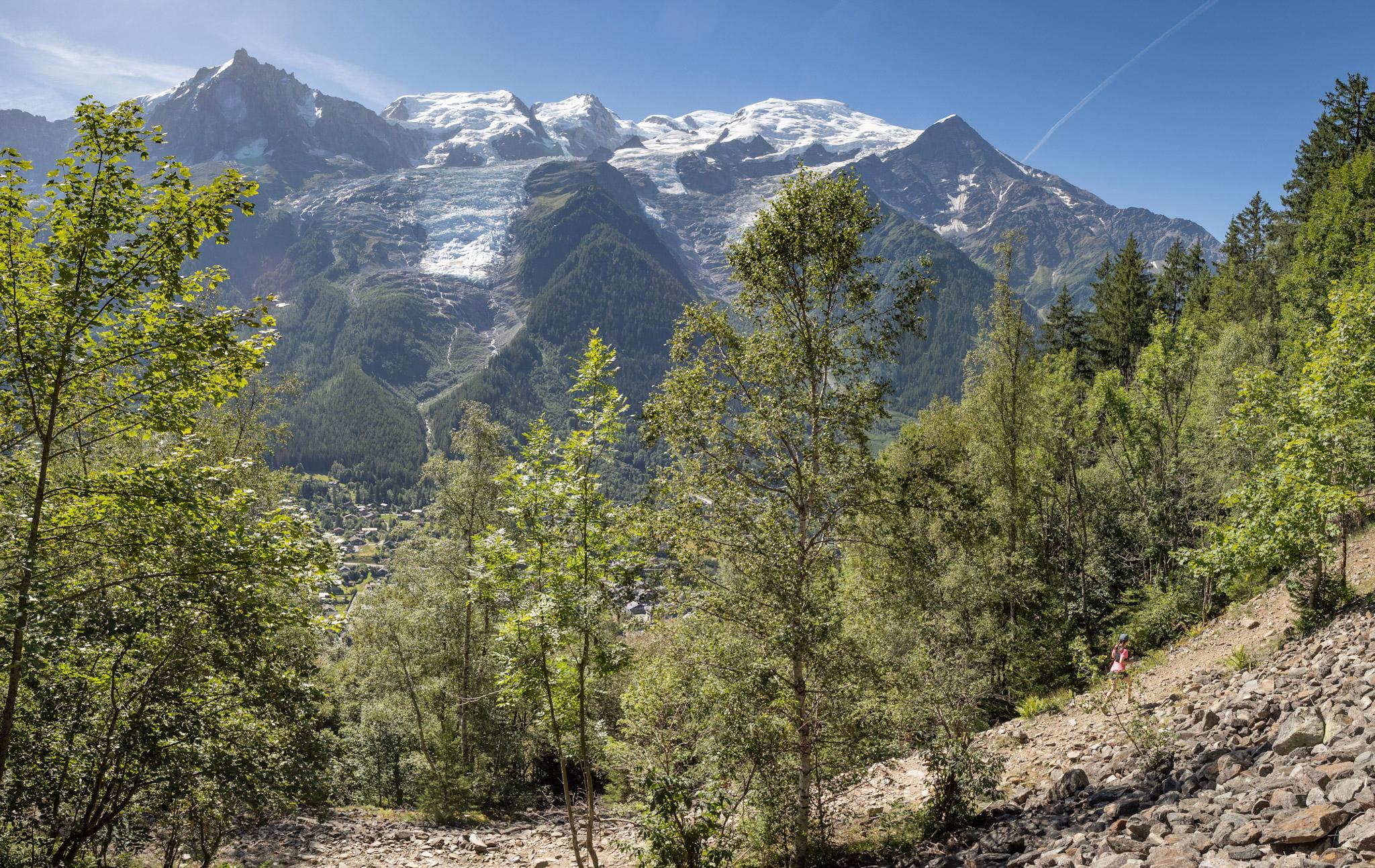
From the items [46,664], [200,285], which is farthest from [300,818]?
[200,285]

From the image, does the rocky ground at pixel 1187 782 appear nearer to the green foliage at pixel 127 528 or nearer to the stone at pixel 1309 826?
the stone at pixel 1309 826

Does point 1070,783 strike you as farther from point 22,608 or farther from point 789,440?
point 22,608

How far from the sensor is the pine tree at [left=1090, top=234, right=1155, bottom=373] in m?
60.0

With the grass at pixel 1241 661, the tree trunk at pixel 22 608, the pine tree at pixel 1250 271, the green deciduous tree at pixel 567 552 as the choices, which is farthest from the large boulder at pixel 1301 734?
the pine tree at pixel 1250 271

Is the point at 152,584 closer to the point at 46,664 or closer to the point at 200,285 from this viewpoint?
Result: the point at 46,664

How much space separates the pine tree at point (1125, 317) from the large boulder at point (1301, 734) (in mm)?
58869

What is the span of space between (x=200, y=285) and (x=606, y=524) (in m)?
6.97

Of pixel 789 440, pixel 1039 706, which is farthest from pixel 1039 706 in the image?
pixel 789 440

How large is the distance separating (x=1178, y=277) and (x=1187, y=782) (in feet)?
260

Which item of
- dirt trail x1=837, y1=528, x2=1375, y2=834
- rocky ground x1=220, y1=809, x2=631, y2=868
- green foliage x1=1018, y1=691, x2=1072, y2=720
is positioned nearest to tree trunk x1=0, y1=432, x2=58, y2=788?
rocky ground x1=220, y1=809, x2=631, y2=868

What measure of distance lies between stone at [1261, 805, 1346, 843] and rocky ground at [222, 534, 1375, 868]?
0.05 ft

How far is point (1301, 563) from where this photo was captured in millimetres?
14547

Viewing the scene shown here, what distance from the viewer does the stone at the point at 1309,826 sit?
6.66 m

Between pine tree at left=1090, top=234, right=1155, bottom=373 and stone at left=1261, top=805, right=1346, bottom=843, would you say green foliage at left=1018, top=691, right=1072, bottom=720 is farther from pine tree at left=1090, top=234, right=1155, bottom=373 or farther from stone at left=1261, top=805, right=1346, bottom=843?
pine tree at left=1090, top=234, right=1155, bottom=373
